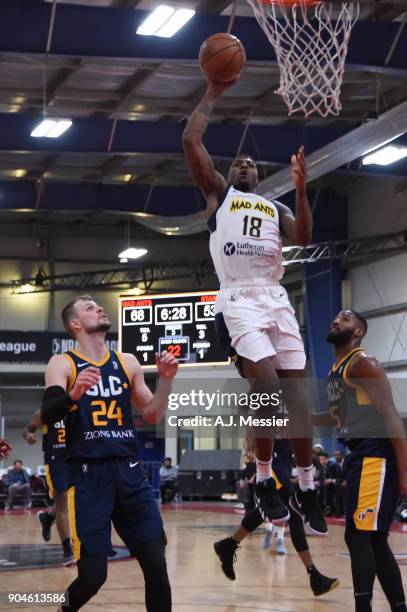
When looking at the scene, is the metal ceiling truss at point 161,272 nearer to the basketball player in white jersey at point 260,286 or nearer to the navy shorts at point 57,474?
the navy shorts at point 57,474

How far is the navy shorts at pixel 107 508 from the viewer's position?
17.2ft

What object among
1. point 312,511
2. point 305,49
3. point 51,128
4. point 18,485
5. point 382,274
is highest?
point 51,128

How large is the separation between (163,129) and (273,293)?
1322cm

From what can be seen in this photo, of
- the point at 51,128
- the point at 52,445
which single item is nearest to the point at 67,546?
the point at 52,445

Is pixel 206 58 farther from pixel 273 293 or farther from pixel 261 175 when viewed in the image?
pixel 261 175

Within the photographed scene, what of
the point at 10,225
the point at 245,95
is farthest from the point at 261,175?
the point at 10,225

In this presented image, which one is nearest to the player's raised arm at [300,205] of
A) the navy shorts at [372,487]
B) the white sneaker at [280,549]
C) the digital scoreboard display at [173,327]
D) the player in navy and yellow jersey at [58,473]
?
the navy shorts at [372,487]

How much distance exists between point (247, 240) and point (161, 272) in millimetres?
23407

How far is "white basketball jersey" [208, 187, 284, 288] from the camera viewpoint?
5719 millimetres

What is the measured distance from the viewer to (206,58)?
569 centimetres

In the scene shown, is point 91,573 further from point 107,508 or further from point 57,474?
point 57,474

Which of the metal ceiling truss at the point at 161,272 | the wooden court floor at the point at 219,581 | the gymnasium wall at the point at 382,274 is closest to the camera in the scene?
the wooden court floor at the point at 219,581

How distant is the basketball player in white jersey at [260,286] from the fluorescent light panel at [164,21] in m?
7.55

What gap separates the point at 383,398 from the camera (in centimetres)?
598
